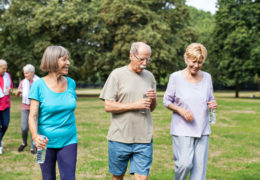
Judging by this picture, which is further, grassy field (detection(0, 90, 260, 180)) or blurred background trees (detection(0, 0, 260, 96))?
blurred background trees (detection(0, 0, 260, 96))

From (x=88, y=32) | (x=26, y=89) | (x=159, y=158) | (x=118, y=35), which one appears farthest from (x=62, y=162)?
(x=88, y=32)

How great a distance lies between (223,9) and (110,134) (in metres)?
41.3

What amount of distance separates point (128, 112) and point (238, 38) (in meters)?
37.7

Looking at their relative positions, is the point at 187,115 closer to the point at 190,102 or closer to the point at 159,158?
the point at 190,102

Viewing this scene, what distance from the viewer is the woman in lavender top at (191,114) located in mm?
4016

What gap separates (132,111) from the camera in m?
3.95

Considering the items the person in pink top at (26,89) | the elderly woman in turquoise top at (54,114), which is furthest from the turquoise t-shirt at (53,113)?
the person in pink top at (26,89)

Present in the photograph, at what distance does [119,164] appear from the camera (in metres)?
4.10

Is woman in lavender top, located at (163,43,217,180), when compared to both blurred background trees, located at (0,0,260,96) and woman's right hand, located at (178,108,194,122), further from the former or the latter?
blurred background trees, located at (0,0,260,96)

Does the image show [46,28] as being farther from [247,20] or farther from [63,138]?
[63,138]

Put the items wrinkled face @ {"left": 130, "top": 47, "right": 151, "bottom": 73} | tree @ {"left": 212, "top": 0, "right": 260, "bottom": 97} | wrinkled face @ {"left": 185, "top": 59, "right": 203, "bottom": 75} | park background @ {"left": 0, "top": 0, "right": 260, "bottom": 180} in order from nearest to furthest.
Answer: wrinkled face @ {"left": 130, "top": 47, "right": 151, "bottom": 73} < wrinkled face @ {"left": 185, "top": 59, "right": 203, "bottom": 75} < park background @ {"left": 0, "top": 0, "right": 260, "bottom": 180} < tree @ {"left": 212, "top": 0, "right": 260, "bottom": 97}

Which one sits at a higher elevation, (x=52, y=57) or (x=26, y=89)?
(x=52, y=57)

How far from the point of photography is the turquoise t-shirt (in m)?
3.42

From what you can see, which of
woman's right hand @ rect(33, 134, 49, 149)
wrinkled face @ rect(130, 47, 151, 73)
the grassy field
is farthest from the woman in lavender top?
the grassy field
